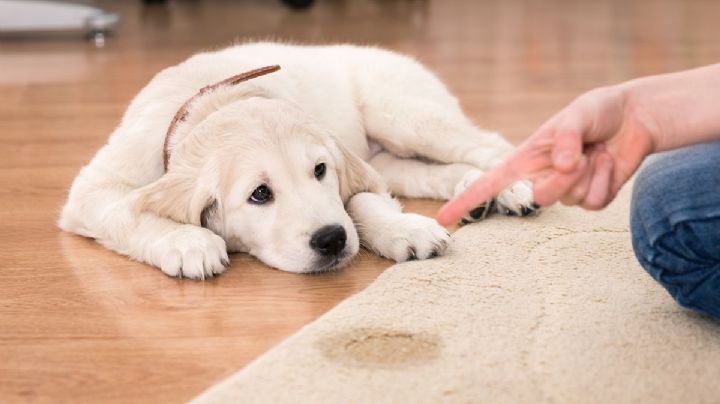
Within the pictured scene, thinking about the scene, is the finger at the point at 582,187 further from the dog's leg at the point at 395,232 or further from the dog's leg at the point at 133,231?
the dog's leg at the point at 133,231

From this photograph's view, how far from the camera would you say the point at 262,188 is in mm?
2102

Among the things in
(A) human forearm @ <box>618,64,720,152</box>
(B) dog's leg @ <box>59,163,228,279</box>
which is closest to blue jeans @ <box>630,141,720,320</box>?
(A) human forearm @ <box>618,64,720,152</box>

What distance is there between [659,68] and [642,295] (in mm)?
2500

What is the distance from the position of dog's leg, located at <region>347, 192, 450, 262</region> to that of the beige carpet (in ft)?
0.16

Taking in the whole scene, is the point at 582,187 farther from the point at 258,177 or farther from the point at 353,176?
the point at 353,176

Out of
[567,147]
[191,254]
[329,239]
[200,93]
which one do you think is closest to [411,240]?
[329,239]

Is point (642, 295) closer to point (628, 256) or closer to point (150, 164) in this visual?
point (628, 256)

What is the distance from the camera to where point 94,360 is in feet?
5.68

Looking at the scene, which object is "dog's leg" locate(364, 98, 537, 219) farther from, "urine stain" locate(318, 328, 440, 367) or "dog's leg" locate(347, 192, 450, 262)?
"urine stain" locate(318, 328, 440, 367)

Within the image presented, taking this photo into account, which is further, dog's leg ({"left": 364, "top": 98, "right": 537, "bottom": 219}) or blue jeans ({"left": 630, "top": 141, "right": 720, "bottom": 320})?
dog's leg ({"left": 364, "top": 98, "right": 537, "bottom": 219})

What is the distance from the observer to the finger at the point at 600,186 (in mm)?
1455

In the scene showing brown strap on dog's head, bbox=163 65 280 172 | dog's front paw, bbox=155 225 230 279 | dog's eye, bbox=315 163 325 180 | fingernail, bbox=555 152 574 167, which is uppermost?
fingernail, bbox=555 152 574 167

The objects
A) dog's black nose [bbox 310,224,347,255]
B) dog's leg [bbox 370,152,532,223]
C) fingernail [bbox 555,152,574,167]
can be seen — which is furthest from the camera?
dog's leg [bbox 370,152,532,223]

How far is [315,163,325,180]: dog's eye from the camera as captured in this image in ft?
7.15
